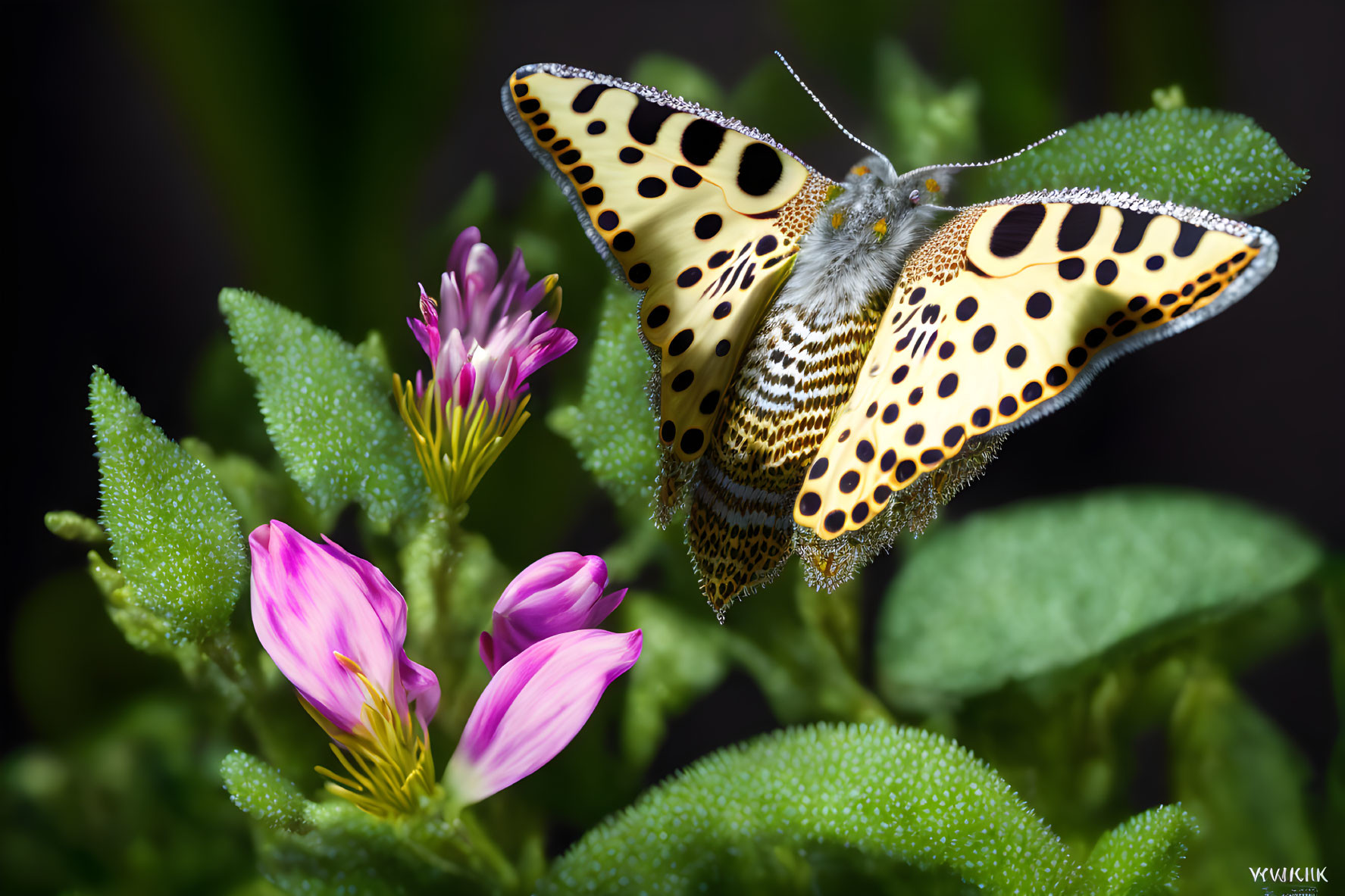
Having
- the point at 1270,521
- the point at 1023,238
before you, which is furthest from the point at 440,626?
the point at 1270,521

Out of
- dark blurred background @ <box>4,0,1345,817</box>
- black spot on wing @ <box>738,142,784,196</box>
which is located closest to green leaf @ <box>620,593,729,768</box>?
dark blurred background @ <box>4,0,1345,817</box>

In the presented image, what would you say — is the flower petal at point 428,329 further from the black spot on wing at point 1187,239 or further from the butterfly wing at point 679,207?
the black spot on wing at point 1187,239

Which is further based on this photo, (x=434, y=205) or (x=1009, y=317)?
(x=434, y=205)

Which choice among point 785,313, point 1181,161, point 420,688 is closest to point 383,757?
point 420,688

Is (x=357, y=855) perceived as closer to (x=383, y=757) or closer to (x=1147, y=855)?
(x=383, y=757)

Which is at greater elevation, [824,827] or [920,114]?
[920,114]

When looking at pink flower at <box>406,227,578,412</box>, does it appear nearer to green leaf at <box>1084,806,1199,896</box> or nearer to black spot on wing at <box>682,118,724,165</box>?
black spot on wing at <box>682,118,724,165</box>
